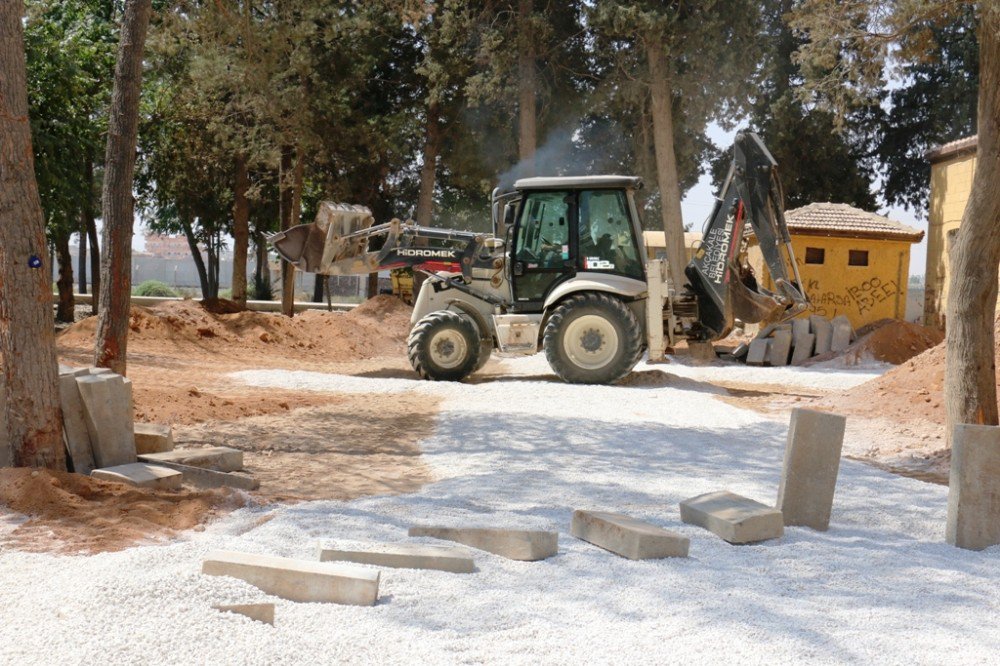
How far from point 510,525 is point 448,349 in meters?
9.01

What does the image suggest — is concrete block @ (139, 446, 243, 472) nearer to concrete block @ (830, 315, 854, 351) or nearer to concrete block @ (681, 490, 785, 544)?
concrete block @ (681, 490, 785, 544)

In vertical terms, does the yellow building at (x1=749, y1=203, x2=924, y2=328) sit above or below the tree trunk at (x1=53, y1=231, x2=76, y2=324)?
above

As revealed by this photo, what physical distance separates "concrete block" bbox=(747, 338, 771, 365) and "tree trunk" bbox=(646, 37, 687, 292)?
10.3 feet

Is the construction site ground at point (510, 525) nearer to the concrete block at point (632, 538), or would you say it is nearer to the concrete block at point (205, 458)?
the concrete block at point (632, 538)

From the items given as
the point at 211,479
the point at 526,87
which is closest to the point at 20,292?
the point at 211,479

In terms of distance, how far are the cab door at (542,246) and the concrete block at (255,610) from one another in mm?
11201

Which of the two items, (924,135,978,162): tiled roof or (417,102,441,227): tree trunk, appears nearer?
(924,135,978,162): tiled roof

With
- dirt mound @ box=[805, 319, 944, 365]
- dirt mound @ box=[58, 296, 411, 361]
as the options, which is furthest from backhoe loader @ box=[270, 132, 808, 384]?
dirt mound @ box=[58, 296, 411, 361]

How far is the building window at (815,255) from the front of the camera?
24.4 m

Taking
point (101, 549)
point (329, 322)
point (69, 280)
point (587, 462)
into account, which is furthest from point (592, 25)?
point (101, 549)

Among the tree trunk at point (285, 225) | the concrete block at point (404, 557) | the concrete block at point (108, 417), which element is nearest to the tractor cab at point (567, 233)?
the concrete block at point (108, 417)

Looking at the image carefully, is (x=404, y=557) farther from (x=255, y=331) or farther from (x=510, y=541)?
(x=255, y=331)

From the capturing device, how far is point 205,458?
7641mm

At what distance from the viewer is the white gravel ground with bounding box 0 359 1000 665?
420cm
